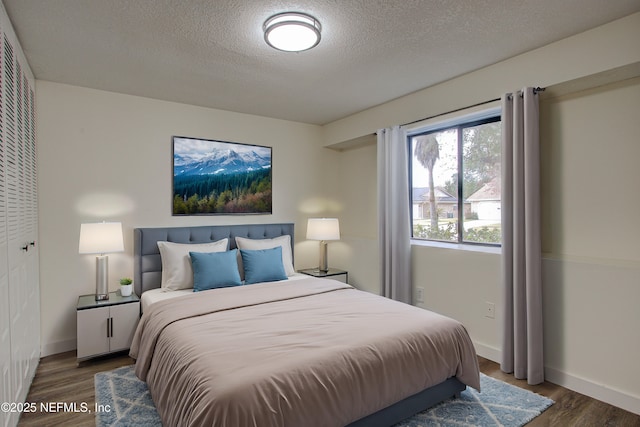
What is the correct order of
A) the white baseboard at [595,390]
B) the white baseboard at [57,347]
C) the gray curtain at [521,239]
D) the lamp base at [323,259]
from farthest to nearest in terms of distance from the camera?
1. the lamp base at [323,259]
2. the white baseboard at [57,347]
3. the gray curtain at [521,239]
4. the white baseboard at [595,390]

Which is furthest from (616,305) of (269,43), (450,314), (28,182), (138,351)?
(28,182)

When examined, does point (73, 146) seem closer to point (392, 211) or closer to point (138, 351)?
point (138, 351)

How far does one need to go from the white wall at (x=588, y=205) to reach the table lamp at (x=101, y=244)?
3266 millimetres

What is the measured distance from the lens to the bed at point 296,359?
5.14 ft

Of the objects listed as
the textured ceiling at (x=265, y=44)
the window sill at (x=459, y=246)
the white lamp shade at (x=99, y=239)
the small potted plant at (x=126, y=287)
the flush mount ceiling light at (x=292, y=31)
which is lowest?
the small potted plant at (x=126, y=287)

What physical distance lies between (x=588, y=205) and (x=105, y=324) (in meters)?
3.92

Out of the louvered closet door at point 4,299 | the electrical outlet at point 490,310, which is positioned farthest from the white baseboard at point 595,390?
the louvered closet door at point 4,299

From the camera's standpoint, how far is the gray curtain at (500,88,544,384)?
256 cm

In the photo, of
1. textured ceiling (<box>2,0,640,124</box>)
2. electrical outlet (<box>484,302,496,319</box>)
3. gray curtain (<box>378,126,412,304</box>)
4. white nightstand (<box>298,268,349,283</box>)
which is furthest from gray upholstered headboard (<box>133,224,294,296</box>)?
electrical outlet (<box>484,302,496,319</box>)

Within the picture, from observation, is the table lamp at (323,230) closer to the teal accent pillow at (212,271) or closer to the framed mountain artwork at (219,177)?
the framed mountain artwork at (219,177)

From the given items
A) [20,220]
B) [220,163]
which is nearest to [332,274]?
[220,163]

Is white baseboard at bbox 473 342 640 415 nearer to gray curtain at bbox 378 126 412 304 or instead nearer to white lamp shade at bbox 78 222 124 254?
gray curtain at bbox 378 126 412 304

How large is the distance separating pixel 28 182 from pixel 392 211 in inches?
126

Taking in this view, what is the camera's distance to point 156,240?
3.48 metres
